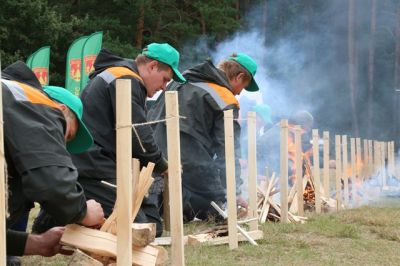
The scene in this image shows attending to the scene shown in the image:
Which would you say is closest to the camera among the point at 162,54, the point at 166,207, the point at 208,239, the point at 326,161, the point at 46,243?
the point at 46,243

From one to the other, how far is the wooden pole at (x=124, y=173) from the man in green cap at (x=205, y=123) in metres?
3.33

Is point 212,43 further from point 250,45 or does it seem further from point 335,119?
point 335,119

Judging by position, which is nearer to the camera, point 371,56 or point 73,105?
point 73,105

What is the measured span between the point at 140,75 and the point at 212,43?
21738 millimetres

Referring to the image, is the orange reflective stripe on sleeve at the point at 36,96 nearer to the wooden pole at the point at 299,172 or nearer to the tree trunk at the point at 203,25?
the wooden pole at the point at 299,172

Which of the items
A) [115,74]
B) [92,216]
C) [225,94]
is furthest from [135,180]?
[225,94]

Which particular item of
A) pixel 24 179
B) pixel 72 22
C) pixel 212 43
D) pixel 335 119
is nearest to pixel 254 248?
pixel 24 179

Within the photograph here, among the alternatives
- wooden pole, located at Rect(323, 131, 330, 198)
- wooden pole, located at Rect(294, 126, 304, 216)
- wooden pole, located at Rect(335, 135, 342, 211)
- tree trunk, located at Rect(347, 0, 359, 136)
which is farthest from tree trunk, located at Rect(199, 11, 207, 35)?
wooden pole, located at Rect(294, 126, 304, 216)

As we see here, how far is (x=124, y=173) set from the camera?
11.2 feet

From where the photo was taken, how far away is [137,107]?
5.29 meters

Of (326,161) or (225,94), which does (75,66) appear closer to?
(326,161)

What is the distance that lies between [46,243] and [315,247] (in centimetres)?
293

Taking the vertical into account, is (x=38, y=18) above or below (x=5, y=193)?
above

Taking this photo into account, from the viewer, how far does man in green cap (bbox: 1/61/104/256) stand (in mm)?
3256
